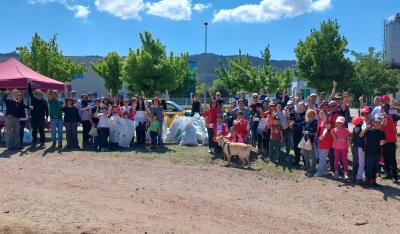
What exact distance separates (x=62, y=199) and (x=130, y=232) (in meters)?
1.95

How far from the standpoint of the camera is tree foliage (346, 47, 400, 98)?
27656 mm

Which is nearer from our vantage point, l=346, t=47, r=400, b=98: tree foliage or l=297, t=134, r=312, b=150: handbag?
l=297, t=134, r=312, b=150: handbag

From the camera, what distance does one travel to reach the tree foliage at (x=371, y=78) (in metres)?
27.7

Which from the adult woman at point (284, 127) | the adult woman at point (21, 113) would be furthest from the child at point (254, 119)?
the adult woman at point (21, 113)

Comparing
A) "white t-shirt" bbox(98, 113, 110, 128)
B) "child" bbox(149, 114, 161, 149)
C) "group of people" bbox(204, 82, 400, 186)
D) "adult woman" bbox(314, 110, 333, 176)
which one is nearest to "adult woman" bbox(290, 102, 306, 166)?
"group of people" bbox(204, 82, 400, 186)

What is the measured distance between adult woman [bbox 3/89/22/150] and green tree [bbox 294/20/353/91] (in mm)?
20278

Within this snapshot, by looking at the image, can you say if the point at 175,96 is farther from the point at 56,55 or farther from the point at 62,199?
the point at 62,199

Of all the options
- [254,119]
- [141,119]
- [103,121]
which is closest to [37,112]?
[103,121]

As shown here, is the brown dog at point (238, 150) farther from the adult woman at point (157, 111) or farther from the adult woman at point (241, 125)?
the adult woman at point (157, 111)

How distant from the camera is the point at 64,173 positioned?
7.97m

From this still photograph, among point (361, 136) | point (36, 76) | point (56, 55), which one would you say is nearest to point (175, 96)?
point (56, 55)

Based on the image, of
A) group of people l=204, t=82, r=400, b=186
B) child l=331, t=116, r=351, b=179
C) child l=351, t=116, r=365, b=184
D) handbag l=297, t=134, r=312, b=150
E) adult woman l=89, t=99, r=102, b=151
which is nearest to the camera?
group of people l=204, t=82, r=400, b=186

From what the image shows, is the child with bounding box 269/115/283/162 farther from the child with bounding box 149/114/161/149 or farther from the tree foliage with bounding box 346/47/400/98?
the tree foliage with bounding box 346/47/400/98

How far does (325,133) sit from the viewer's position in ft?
26.2
